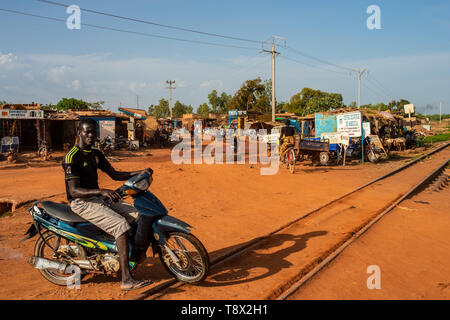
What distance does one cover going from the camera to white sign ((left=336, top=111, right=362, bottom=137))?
15.2 m

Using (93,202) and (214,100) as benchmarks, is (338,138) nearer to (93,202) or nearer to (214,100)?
(93,202)

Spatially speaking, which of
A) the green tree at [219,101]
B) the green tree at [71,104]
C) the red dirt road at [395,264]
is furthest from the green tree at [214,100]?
the red dirt road at [395,264]

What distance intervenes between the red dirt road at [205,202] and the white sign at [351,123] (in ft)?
7.87

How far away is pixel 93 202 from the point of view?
343 cm

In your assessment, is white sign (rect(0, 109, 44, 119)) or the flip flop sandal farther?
white sign (rect(0, 109, 44, 119))

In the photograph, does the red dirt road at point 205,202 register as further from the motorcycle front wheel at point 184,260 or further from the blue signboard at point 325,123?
the blue signboard at point 325,123

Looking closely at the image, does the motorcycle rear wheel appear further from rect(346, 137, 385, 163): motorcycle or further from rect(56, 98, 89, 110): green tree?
rect(56, 98, 89, 110): green tree

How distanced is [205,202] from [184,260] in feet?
13.8

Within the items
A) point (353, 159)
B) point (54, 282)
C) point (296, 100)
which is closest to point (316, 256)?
point (54, 282)

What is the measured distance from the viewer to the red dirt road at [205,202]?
148 inches

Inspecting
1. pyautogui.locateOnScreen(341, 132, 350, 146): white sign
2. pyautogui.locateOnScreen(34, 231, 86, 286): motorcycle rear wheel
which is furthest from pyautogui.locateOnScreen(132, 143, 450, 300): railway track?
pyautogui.locateOnScreen(341, 132, 350, 146): white sign
